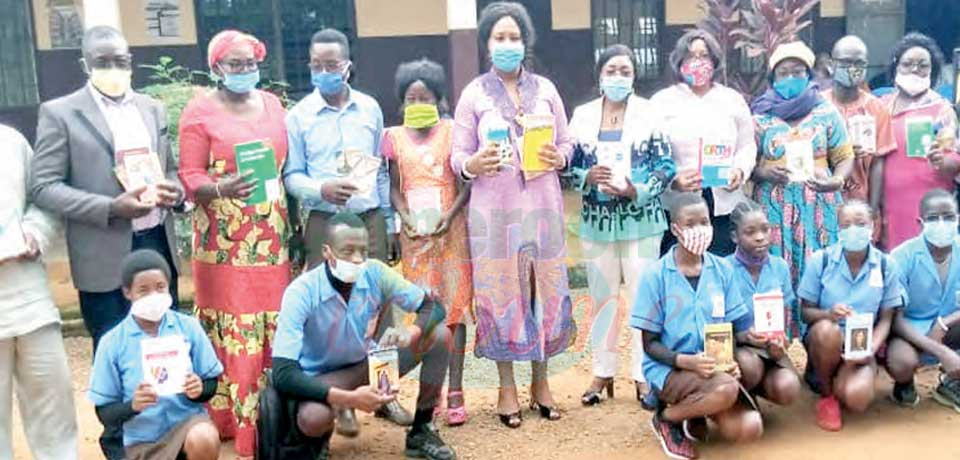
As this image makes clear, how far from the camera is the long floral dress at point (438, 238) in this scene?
4.69 m

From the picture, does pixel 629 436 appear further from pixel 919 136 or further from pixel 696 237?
pixel 919 136

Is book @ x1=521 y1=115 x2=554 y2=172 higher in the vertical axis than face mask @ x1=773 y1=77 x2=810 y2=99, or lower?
lower

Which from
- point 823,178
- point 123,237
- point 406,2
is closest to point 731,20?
point 406,2

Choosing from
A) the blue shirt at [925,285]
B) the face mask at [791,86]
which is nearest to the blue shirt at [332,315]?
the face mask at [791,86]

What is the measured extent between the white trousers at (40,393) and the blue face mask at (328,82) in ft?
4.92

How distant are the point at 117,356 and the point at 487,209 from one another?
5.69 feet

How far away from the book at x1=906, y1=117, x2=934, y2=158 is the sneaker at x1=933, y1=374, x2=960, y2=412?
3.80 feet

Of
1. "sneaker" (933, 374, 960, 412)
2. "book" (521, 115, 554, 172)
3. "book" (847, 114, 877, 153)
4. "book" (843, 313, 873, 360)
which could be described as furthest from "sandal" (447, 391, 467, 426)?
"book" (847, 114, 877, 153)

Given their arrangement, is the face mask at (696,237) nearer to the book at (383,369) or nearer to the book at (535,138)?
the book at (535,138)

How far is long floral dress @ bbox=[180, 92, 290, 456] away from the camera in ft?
13.9

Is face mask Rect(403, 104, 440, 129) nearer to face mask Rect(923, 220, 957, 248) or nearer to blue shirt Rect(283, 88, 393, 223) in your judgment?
blue shirt Rect(283, 88, 393, 223)

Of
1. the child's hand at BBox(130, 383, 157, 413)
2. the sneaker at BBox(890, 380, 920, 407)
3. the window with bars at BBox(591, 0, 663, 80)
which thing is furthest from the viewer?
the window with bars at BBox(591, 0, 663, 80)

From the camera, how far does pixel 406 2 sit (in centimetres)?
1212

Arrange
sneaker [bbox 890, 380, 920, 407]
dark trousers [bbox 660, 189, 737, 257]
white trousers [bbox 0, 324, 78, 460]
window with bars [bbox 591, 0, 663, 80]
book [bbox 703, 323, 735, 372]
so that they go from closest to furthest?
white trousers [bbox 0, 324, 78, 460], book [bbox 703, 323, 735, 372], sneaker [bbox 890, 380, 920, 407], dark trousers [bbox 660, 189, 737, 257], window with bars [bbox 591, 0, 663, 80]
